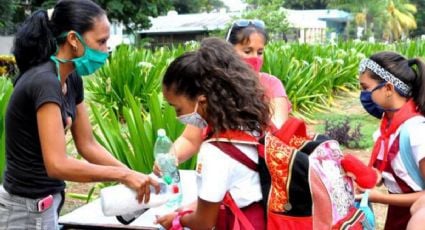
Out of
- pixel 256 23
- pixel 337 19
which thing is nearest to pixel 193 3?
pixel 337 19

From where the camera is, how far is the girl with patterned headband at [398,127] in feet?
7.41

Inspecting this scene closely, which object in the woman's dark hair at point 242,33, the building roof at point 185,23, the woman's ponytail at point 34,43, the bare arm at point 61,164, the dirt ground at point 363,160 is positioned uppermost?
the woman's ponytail at point 34,43

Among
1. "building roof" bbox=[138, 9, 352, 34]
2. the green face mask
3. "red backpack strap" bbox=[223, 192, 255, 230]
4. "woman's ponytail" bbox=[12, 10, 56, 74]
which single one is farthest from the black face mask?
"building roof" bbox=[138, 9, 352, 34]

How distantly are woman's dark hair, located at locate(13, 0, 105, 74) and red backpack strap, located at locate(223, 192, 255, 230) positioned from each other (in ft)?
2.68

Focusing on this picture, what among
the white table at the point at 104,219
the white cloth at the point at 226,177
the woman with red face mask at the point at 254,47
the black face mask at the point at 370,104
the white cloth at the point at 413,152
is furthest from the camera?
the woman with red face mask at the point at 254,47

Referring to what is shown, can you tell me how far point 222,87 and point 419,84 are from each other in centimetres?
107

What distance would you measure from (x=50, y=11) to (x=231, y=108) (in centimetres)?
83

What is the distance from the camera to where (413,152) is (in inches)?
87.9

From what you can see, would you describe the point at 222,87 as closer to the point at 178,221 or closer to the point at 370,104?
the point at 178,221

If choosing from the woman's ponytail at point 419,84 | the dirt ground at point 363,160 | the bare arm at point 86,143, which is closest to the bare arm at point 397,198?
the woman's ponytail at point 419,84

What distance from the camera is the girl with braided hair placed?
→ 5.71 ft

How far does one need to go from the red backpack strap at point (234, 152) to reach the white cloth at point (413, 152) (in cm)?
77

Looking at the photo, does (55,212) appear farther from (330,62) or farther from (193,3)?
(193,3)

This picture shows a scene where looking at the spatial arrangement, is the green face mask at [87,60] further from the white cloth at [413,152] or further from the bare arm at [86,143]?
the white cloth at [413,152]
